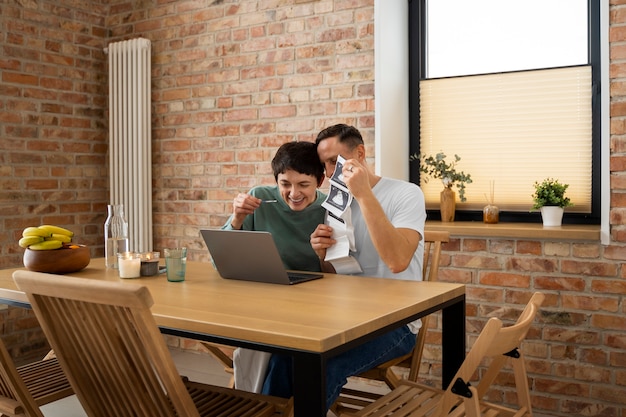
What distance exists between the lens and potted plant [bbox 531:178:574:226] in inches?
124

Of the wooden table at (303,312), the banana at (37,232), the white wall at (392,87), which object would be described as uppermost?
the white wall at (392,87)

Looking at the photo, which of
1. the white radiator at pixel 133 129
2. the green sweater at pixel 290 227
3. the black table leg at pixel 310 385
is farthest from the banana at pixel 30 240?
the white radiator at pixel 133 129

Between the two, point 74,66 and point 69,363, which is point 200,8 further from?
point 69,363

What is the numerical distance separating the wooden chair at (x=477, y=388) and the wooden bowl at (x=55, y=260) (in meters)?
1.16

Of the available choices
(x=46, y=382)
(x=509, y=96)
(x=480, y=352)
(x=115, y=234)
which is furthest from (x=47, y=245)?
(x=509, y=96)

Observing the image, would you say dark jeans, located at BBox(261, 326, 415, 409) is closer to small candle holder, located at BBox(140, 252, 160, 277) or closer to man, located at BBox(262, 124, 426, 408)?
man, located at BBox(262, 124, 426, 408)

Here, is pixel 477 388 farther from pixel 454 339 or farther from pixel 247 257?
pixel 247 257

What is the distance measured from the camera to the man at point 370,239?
2.15 meters

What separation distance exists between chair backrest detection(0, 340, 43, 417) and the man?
725 millimetres

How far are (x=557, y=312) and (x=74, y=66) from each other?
3254 mm

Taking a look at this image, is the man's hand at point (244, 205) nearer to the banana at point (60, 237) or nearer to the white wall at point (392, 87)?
the banana at point (60, 237)

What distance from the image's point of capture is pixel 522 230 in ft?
10.1

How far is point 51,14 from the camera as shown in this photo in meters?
4.14

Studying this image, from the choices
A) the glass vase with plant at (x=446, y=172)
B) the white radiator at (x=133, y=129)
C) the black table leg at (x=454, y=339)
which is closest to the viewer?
the black table leg at (x=454, y=339)
